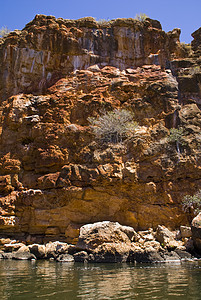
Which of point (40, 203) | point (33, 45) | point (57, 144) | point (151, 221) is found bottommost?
point (151, 221)

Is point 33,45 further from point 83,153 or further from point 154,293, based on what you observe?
point 154,293

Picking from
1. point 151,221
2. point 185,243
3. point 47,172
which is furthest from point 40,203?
point 185,243

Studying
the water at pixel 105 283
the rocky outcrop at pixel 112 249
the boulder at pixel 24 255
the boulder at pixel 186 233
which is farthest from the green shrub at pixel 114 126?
the water at pixel 105 283

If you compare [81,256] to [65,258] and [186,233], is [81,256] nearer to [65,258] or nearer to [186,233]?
[65,258]

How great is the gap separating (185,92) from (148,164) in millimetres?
7339

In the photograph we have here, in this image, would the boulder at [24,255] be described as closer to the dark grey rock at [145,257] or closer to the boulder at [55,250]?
the boulder at [55,250]

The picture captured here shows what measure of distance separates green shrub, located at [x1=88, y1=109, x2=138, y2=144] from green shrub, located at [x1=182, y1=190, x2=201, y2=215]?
6210 millimetres

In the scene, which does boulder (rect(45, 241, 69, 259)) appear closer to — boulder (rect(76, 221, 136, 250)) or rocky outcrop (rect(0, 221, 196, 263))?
rocky outcrop (rect(0, 221, 196, 263))

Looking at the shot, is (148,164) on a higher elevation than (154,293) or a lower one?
higher

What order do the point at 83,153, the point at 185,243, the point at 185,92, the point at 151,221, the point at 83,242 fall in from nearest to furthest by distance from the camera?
the point at 83,242, the point at 185,243, the point at 151,221, the point at 83,153, the point at 185,92

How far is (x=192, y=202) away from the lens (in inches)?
684

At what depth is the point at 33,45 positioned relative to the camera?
2328cm

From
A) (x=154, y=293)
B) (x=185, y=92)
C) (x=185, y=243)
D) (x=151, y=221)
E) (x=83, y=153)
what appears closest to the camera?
(x=154, y=293)

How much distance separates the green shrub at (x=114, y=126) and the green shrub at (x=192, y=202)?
621 centimetres
